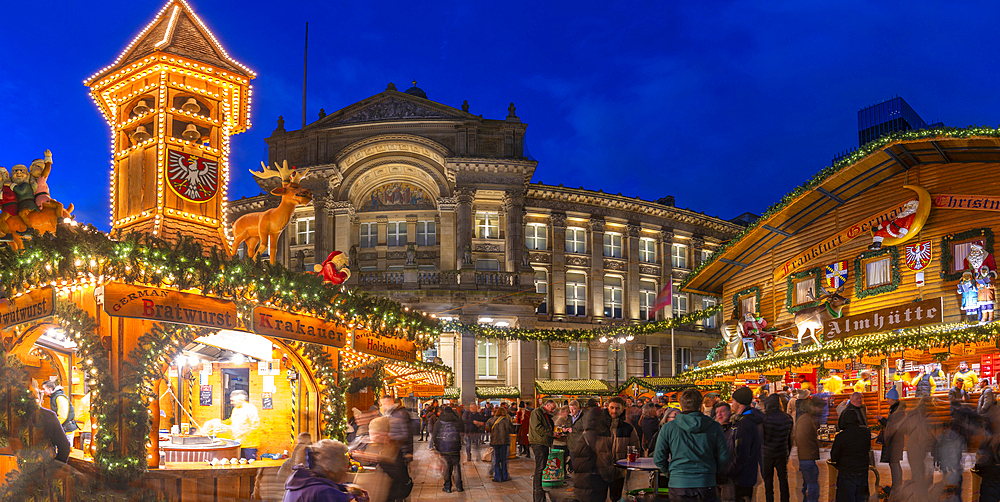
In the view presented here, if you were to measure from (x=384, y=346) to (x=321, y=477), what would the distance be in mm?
9291

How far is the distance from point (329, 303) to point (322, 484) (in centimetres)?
734

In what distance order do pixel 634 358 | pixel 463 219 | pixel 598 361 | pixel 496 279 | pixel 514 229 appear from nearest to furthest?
pixel 496 279, pixel 463 219, pixel 514 229, pixel 598 361, pixel 634 358

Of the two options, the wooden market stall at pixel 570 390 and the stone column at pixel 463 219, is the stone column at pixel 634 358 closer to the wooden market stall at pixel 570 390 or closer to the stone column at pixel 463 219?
the wooden market stall at pixel 570 390

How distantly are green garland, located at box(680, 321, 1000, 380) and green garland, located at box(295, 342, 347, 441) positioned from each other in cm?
1301

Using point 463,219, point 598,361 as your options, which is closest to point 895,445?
point 463,219

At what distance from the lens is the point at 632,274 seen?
48.2 metres

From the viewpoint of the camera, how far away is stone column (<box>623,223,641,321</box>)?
157 feet

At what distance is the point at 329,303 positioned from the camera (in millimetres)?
12305

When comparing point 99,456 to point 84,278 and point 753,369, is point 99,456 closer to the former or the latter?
point 84,278

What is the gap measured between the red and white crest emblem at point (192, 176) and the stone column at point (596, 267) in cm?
3599

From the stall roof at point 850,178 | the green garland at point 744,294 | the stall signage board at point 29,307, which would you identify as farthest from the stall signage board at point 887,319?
the stall signage board at point 29,307

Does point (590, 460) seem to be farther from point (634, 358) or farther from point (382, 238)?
point (634, 358)

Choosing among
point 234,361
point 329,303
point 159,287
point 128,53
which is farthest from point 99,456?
point 128,53

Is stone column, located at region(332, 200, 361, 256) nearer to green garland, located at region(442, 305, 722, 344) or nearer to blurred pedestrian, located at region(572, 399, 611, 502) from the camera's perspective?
green garland, located at region(442, 305, 722, 344)
